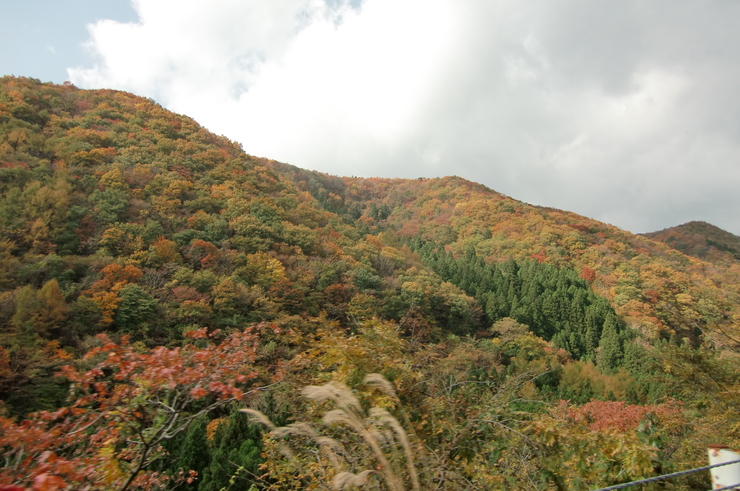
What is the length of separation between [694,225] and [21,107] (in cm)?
9656

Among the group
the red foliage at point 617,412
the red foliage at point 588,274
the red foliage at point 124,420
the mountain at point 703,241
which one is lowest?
the red foliage at point 617,412

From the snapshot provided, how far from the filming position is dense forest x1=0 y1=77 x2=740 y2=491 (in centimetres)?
262

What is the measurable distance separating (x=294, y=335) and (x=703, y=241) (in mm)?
84623

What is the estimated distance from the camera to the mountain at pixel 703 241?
59713mm

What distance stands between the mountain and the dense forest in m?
9.12

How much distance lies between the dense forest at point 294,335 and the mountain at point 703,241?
9117 mm

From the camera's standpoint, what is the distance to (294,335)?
3951 mm

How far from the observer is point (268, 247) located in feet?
79.6

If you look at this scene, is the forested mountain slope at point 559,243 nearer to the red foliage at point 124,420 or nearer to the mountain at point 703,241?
the mountain at point 703,241

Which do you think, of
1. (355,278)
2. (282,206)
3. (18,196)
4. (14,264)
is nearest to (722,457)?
(14,264)

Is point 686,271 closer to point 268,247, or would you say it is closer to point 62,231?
Answer: point 268,247

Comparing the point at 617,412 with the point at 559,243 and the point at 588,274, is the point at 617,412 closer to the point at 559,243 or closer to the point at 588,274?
the point at 588,274

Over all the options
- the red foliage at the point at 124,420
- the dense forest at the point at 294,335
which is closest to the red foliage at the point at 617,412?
the dense forest at the point at 294,335

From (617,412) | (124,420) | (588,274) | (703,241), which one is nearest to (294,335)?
(124,420)
